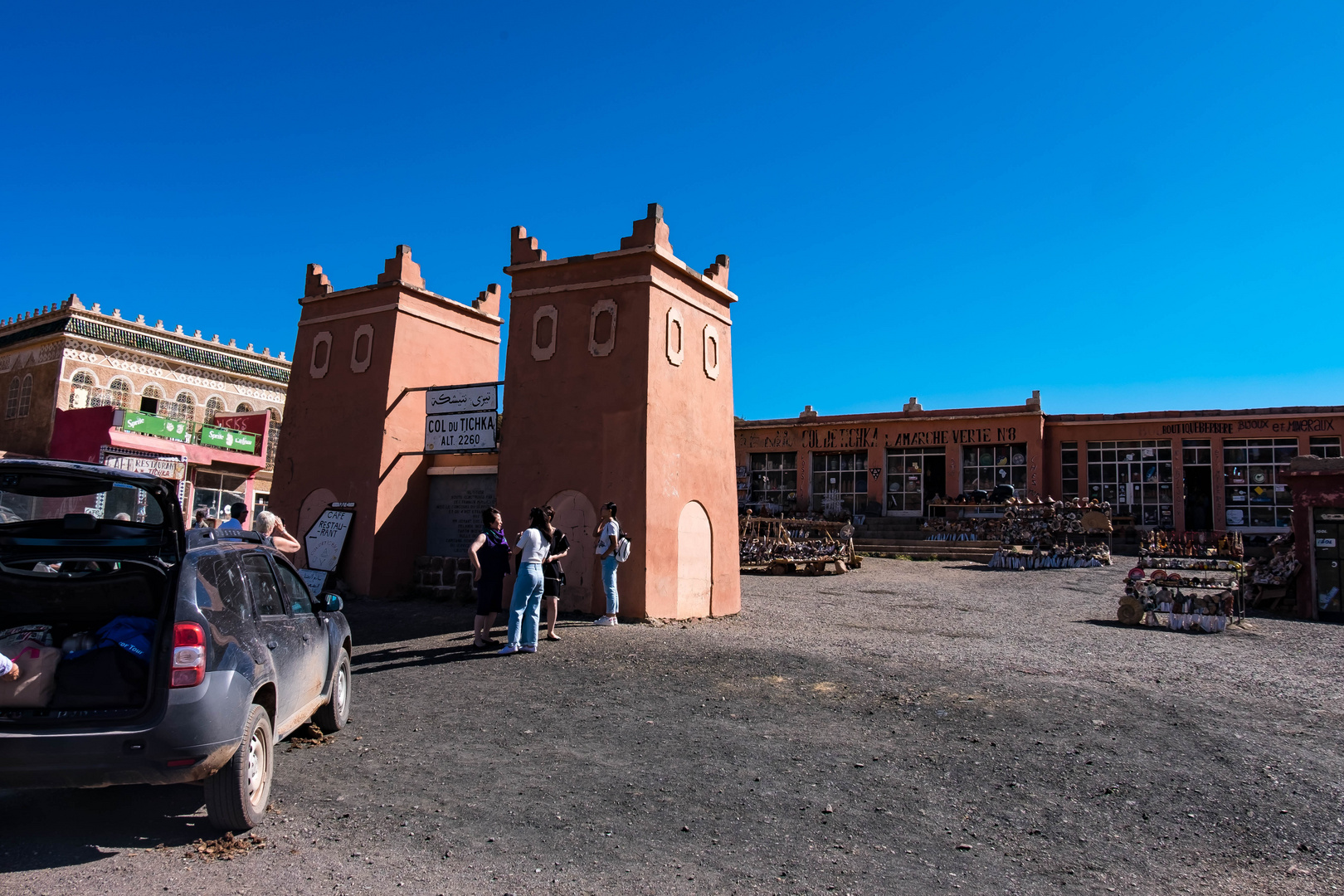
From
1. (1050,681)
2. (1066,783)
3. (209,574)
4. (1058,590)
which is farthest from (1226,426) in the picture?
(209,574)

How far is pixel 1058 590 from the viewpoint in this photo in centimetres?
1783

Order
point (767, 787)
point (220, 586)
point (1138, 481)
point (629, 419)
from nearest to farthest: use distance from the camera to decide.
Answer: point (220, 586) → point (767, 787) → point (629, 419) → point (1138, 481)

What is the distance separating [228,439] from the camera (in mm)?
33156

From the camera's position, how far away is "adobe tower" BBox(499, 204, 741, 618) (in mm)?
12320

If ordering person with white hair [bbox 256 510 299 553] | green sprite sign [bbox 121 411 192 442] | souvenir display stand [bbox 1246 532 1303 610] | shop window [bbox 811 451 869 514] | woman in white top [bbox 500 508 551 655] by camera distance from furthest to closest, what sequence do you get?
shop window [bbox 811 451 869 514] → green sprite sign [bbox 121 411 192 442] → souvenir display stand [bbox 1246 532 1303 610] → woman in white top [bbox 500 508 551 655] → person with white hair [bbox 256 510 299 553]

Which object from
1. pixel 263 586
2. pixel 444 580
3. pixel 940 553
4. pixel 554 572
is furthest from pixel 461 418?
pixel 940 553

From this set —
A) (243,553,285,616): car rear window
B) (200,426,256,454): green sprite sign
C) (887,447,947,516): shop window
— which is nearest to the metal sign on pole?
(243,553,285,616): car rear window

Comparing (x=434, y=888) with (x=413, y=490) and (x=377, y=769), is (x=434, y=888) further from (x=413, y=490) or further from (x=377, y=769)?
(x=413, y=490)

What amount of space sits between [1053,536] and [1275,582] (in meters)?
9.77

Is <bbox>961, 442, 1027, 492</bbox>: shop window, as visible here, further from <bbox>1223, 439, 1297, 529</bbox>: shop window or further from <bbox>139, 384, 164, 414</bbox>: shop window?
<bbox>139, 384, 164, 414</bbox>: shop window

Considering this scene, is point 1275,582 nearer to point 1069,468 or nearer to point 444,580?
point 444,580

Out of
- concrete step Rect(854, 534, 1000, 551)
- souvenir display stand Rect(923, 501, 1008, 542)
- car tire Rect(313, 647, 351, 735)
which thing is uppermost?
souvenir display stand Rect(923, 501, 1008, 542)

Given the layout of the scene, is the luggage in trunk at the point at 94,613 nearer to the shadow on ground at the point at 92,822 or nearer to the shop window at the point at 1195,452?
the shadow on ground at the point at 92,822

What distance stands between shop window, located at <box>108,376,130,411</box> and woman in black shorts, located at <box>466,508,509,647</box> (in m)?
36.7
